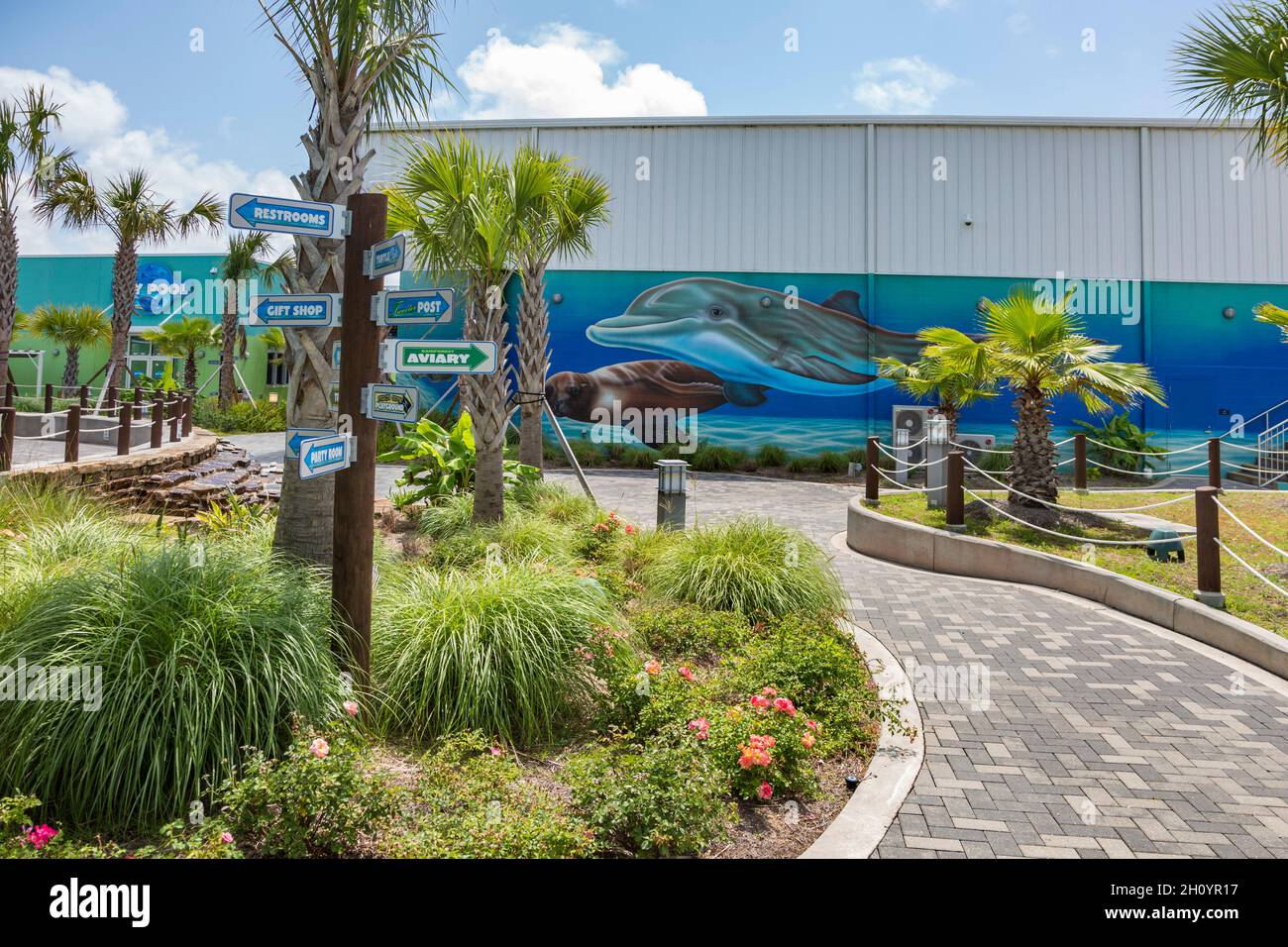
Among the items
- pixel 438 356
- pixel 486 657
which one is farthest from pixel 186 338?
pixel 486 657

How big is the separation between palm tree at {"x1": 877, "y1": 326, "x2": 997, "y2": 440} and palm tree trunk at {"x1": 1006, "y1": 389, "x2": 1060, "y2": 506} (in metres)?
0.81

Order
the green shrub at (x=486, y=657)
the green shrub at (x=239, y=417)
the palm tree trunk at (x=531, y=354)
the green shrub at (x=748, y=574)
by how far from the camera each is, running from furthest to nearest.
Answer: the green shrub at (x=239, y=417), the palm tree trunk at (x=531, y=354), the green shrub at (x=748, y=574), the green shrub at (x=486, y=657)

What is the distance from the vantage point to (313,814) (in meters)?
3.00

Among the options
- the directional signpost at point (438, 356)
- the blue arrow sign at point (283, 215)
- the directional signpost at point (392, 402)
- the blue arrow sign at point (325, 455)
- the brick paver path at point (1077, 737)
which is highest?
the blue arrow sign at point (283, 215)

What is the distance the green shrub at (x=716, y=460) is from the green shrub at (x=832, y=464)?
2.20m

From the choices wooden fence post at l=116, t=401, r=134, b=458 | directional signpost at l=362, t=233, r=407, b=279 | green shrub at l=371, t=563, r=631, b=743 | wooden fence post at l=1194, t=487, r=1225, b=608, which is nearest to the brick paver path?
wooden fence post at l=1194, t=487, r=1225, b=608

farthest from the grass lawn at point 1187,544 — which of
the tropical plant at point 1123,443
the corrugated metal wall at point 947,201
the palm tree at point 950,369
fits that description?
the corrugated metal wall at point 947,201

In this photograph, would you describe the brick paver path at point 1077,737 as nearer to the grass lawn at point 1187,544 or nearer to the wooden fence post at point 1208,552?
the wooden fence post at point 1208,552

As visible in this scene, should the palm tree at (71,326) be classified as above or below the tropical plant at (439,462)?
above

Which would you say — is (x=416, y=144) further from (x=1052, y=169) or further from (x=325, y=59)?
(x=1052, y=169)

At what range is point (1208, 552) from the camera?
263 inches

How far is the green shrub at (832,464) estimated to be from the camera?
22.1 metres
